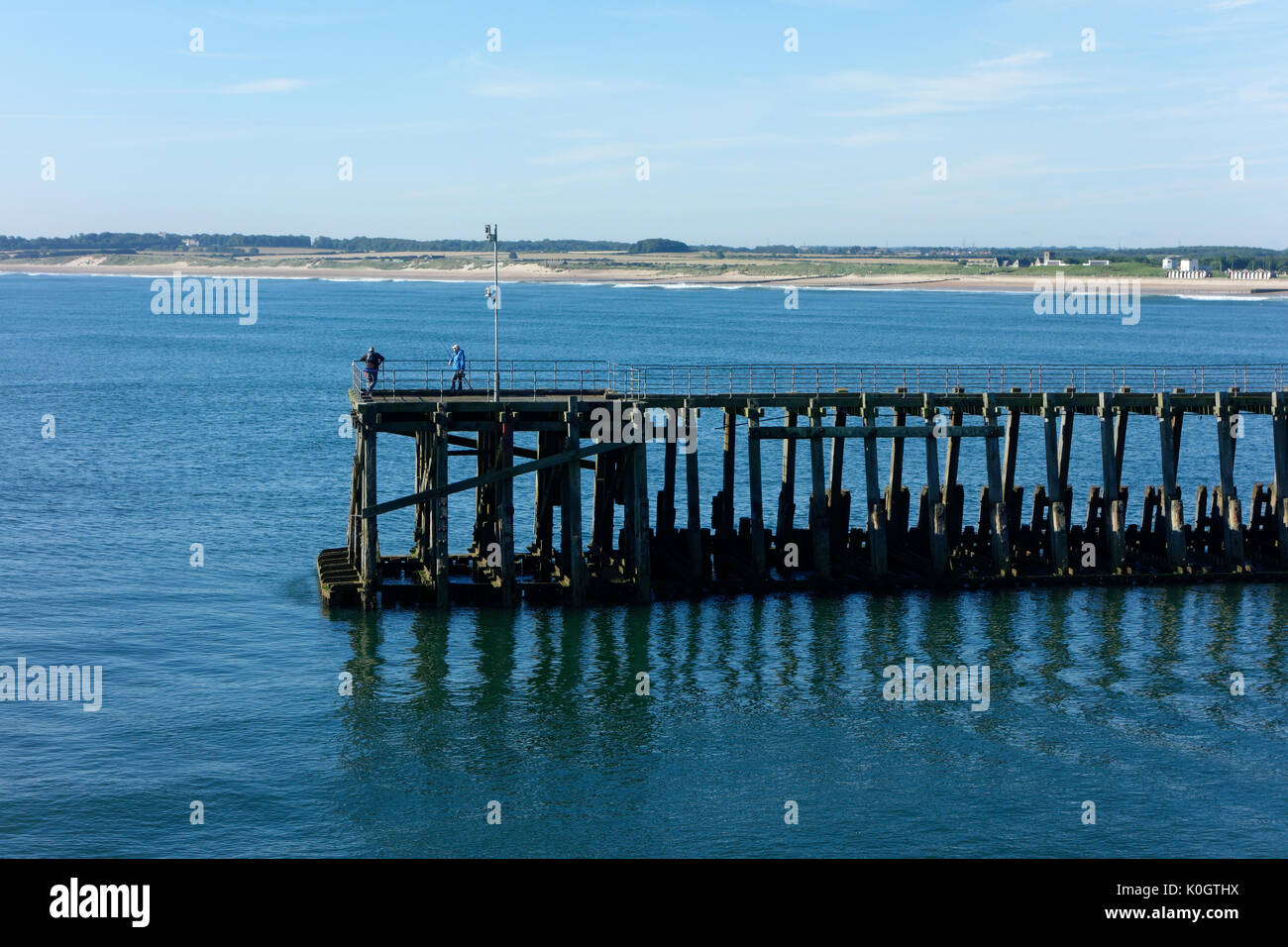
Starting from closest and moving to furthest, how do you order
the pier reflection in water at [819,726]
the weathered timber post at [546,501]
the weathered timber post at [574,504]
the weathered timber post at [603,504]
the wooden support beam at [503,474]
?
the pier reflection in water at [819,726] < the wooden support beam at [503,474] < the weathered timber post at [574,504] < the weathered timber post at [546,501] < the weathered timber post at [603,504]

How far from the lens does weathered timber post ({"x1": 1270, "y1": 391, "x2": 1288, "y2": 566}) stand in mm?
43719

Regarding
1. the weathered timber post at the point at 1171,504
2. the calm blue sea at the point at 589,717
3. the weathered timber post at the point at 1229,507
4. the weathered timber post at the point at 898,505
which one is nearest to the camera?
the calm blue sea at the point at 589,717

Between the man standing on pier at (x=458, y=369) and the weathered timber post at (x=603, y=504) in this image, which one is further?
the weathered timber post at (x=603, y=504)

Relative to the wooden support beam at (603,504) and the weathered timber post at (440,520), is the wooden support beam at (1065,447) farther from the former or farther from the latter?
the weathered timber post at (440,520)

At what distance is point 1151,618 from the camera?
131 ft

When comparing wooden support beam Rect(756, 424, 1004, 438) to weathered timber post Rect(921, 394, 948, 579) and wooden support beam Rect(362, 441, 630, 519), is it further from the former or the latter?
wooden support beam Rect(362, 441, 630, 519)

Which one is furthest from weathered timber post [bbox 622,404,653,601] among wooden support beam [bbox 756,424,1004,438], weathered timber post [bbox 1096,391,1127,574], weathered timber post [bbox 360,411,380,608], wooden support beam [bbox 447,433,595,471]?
weathered timber post [bbox 1096,391,1127,574]

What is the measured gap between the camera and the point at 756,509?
134ft

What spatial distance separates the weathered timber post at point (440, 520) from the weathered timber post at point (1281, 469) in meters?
25.0

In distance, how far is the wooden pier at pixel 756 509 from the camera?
39.4m

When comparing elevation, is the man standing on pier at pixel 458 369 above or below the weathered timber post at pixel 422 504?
above

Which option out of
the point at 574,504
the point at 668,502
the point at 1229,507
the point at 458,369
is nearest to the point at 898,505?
the point at 668,502

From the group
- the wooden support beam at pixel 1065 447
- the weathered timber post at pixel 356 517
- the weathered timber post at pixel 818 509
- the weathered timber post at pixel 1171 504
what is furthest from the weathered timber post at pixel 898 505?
A: the weathered timber post at pixel 356 517

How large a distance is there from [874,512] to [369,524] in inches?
557
